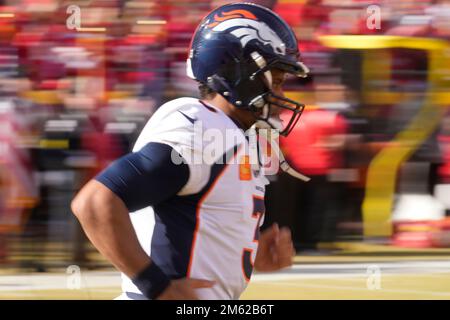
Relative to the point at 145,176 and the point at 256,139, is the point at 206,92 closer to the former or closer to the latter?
the point at 256,139

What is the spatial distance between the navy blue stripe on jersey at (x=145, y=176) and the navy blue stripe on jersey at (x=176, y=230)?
0.10 meters

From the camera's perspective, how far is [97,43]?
7656 millimetres

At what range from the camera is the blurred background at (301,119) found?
7535 mm

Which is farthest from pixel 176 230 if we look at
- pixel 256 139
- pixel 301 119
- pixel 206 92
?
pixel 301 119

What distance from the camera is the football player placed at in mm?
2779

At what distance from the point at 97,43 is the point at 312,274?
7.52 feet

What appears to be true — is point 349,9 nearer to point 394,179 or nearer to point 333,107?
point 333,107

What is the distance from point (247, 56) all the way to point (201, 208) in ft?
2.00

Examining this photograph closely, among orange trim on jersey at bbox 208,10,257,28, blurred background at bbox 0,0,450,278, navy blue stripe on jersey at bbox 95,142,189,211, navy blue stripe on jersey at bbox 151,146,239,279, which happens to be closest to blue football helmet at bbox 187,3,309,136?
orange trim on jersey at bbox 208,10,257,28

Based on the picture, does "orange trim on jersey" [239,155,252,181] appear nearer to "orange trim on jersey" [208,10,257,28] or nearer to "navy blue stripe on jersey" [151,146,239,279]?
"navy blue stripe on jersey" [151,146,239,279]

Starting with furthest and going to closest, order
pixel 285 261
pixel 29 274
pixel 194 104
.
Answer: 1. pixel 29 274
2. pixel 285 261
3. pixel 194 104

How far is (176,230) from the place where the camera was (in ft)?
9.59
